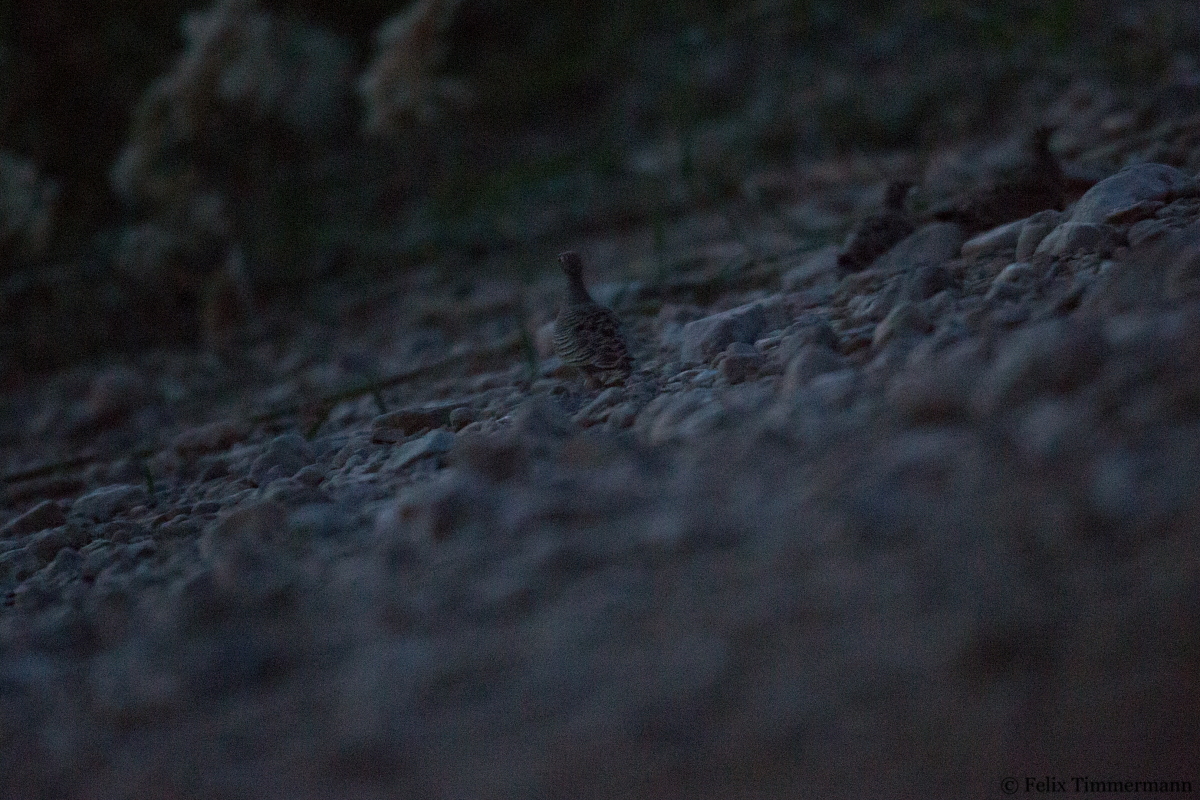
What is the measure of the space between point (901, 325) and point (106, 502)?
1289mm

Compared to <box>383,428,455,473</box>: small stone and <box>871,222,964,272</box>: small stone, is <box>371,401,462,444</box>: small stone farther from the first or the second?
<box>871,222,964,272</box>: small stone

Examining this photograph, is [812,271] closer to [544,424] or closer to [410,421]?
[410,421]

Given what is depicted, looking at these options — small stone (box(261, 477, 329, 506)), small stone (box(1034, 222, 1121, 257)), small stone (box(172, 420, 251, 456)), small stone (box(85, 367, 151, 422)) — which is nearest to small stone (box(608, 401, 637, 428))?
small stone (box(261, 477, 329, 506))

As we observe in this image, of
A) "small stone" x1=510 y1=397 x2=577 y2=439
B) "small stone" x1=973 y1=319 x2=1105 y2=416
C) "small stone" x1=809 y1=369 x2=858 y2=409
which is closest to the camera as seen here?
"small stone" x1=973 y1=319 x2=1105 y2=416

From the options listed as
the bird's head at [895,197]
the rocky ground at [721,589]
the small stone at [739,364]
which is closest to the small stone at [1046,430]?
the rocky ground at [721,589]

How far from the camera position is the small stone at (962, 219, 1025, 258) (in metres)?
2.14

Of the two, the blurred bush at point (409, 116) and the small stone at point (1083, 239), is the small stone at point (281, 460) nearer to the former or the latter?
the small stone at point (1083, 239)

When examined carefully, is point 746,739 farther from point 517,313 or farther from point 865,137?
point 865,137

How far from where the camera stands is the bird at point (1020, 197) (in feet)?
7.86

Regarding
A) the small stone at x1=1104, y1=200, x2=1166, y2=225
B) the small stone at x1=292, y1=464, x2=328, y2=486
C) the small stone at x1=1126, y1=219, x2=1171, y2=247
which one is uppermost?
the small stone at x1=1104, y1=200, x2=1166, y2=225

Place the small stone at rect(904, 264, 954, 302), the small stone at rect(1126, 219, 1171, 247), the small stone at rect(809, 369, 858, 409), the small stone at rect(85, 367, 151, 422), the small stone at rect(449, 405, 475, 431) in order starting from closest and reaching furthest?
the small stone at rect(809, 369, 858, 409) → the small stone at rect(1126, 219, 1171, 247) → the small stone at rect(904, 264, 954, 302) → the small stone at rect(449, 405, 475, 431) → the small stone at rect(85, 367, 151, 422)

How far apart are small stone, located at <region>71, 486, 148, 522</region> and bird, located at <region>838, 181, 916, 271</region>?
1.30 m

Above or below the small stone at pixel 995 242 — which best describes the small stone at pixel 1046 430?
below

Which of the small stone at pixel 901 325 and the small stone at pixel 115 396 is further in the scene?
the small stone at pixel 115 396
